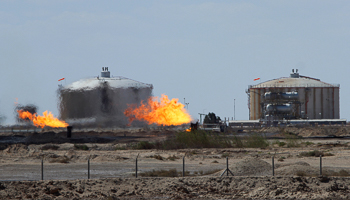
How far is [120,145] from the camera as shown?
69125 millimetres

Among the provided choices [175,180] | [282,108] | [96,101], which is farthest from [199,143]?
[282,108]

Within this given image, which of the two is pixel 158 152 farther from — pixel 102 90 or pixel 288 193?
pixel 102 90

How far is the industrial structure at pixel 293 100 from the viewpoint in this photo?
117312mm

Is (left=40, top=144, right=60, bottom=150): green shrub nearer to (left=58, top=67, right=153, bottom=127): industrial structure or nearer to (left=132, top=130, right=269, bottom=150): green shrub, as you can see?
(left=132, top=130, right=269, bottom=150): green shrub

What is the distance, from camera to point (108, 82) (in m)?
105

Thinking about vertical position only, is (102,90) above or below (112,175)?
above

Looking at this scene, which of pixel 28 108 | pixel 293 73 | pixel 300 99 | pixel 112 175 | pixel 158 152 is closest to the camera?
pixel 112 175

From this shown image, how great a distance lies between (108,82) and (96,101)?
7.79m

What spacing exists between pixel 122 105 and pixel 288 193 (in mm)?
71994

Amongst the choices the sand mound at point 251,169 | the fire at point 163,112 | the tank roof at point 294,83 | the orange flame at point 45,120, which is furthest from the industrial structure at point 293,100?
the sand mound at point 251,169

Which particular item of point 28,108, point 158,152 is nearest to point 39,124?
point 28,108

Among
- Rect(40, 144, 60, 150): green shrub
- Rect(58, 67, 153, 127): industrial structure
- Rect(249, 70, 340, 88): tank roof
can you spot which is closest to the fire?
Rect(58, 67, 153, 127): industrial structure

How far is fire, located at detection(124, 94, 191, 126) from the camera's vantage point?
344 feet

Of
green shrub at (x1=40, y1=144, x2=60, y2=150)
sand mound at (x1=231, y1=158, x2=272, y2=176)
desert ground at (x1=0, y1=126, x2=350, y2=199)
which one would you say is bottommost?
green shrub at (x1=40, y1=144, x2=60, y2=150)
